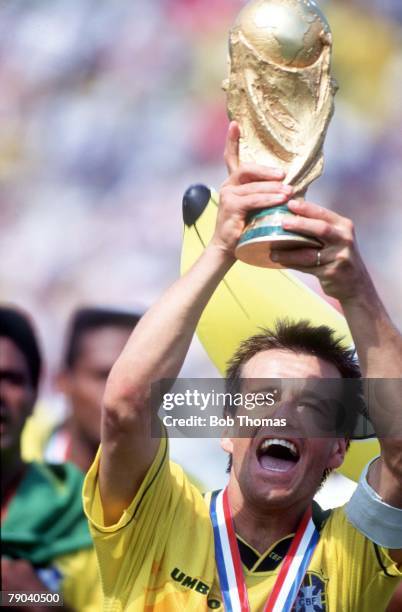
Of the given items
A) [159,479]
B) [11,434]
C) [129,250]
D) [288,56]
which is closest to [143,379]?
[159,479]

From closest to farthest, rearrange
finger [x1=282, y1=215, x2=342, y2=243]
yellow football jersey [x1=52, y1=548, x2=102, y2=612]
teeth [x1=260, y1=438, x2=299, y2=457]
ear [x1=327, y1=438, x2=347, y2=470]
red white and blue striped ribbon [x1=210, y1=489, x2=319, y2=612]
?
finger [x1=282, y1=215, x2=342, y2=243], red white and blue striped ribbon [x1=210, y1=489, x2=319, y2=612], teeth [x1=260, y1=438, x2=299, y2=457], ear [x1=327, y1=438, x2=347, y2=470], yellow football jersey [x1=52, y1=548, x2=102, y2=612]

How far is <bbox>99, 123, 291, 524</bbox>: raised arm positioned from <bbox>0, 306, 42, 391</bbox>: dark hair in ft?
7.61

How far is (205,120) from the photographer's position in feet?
16.0

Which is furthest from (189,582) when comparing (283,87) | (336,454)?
(283,87)

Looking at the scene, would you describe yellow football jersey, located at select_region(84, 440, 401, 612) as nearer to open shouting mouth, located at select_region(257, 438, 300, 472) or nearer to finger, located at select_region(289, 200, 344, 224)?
open shouting mouth, located at select_region(257, 438, 300, 472)

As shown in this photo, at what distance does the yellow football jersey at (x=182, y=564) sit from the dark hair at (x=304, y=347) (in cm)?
27

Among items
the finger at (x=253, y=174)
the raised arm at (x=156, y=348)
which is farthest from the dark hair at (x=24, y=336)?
the finger at (x=253, y=174)

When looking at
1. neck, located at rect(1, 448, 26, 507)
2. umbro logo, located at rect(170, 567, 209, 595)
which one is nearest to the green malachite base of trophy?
umbro logo, located at rect(170, 567, 209, 595)

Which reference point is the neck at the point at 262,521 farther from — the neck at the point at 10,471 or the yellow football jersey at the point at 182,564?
the neck at the point at 10,471

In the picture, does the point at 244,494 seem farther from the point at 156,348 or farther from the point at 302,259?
the point at 302,259

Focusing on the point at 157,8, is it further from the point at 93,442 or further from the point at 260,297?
the point at 260,297

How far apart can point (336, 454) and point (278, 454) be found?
0.48 feet

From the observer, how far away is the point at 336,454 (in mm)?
2359

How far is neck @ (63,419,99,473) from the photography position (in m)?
4.40
